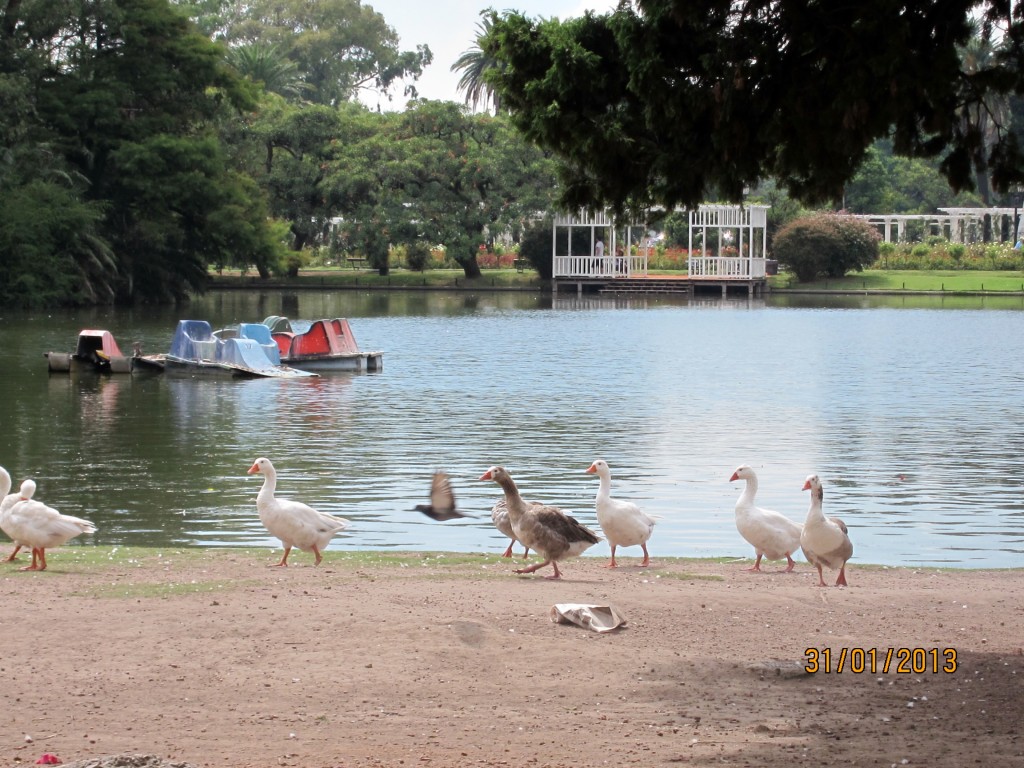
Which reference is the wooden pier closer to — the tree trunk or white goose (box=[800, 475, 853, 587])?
the tree trunk

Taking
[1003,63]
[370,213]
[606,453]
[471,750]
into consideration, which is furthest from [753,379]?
[370,213]

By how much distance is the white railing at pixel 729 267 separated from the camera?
7212 centimetres

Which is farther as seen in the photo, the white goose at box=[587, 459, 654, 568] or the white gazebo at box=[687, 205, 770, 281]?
the white gazebo at box=[687, 205, 770, 281]

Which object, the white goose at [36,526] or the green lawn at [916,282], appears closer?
the white goose at [36,526]

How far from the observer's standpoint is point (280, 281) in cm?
7688

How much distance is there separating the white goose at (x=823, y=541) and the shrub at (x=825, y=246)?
6404cm

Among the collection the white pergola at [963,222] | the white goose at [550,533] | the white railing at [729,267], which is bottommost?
the white goose at [550,533]

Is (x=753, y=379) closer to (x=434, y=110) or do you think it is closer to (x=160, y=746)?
(x=160, y=746)

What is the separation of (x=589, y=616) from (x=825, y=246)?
68.6m

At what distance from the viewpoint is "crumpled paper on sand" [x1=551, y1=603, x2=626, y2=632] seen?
333 inches

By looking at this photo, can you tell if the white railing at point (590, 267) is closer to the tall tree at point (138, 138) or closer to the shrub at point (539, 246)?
the shrub at point (539, 246)
